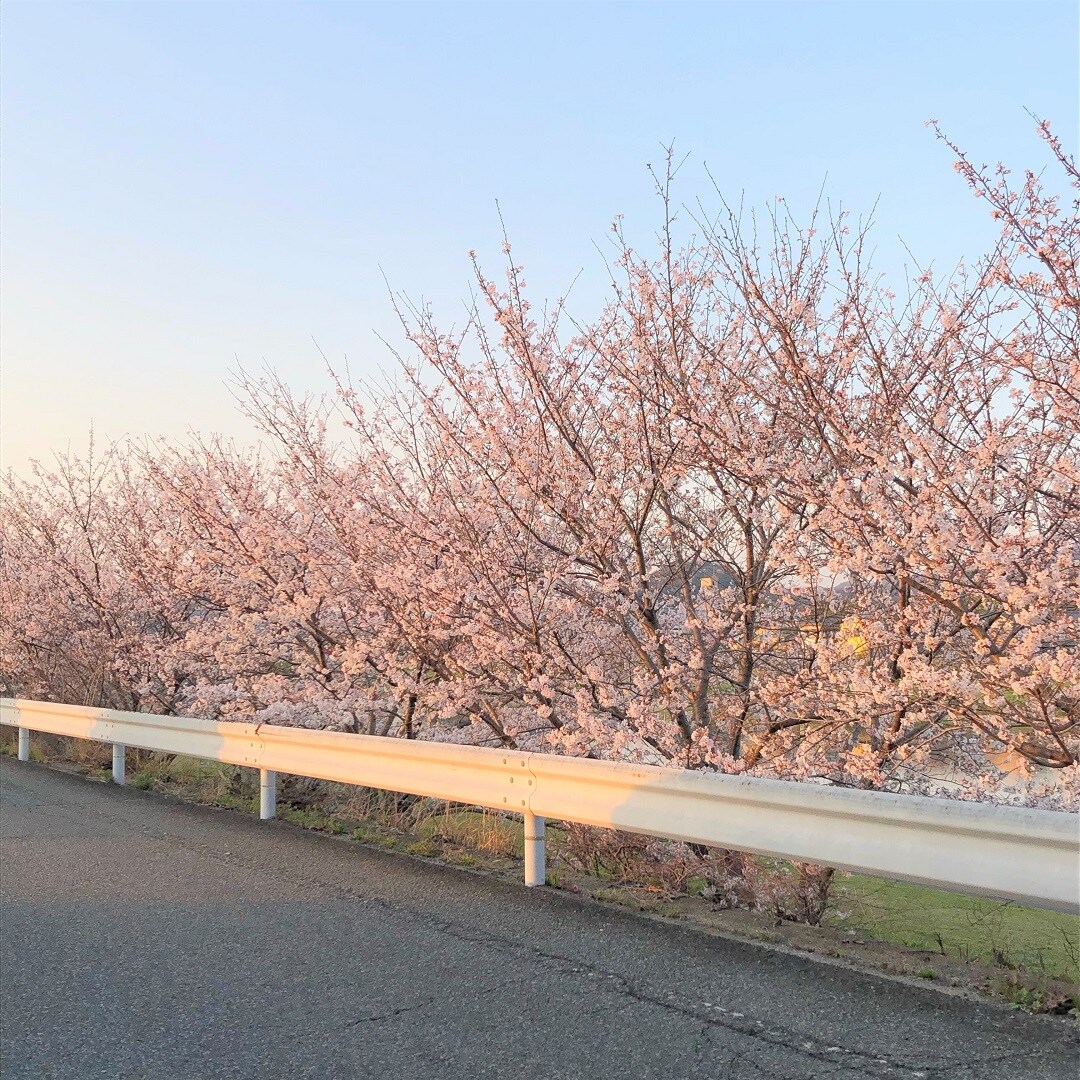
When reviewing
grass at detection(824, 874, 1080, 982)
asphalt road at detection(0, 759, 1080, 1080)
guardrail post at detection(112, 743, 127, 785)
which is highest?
guardrail post at detection(112, 743, 127, 785)

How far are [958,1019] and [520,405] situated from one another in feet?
15.6

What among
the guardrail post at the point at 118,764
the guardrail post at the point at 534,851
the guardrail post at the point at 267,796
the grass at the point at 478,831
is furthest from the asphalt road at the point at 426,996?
the guardrail post at the point at 118,764

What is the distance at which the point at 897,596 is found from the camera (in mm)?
6523

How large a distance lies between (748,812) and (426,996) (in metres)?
1.62

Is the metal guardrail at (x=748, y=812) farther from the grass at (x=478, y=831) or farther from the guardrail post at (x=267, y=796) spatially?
the grass at (x=478, y=831)

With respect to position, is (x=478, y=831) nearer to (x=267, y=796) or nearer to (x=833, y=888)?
(x=267, y=796)

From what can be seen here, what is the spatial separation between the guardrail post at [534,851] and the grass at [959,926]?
1.70m

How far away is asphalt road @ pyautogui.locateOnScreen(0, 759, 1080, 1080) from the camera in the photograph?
11.6 feet

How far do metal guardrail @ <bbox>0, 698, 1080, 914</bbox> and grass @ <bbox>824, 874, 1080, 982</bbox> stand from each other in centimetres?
43

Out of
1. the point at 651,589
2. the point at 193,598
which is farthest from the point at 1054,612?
the point at 193,598

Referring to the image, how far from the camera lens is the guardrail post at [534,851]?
6.07m

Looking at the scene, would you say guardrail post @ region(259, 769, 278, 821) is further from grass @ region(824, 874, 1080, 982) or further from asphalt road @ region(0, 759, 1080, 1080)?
grass @ region(824, 874, 1080, 982)

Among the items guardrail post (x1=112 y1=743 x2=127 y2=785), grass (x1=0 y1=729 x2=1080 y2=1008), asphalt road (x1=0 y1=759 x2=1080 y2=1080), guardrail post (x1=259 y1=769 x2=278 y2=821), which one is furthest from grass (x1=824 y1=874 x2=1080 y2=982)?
guardrail post (x1=112 y1=743 x2=127 y2=785)

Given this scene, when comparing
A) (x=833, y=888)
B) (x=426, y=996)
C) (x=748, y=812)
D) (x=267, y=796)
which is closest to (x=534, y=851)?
(x=748, y=812)
